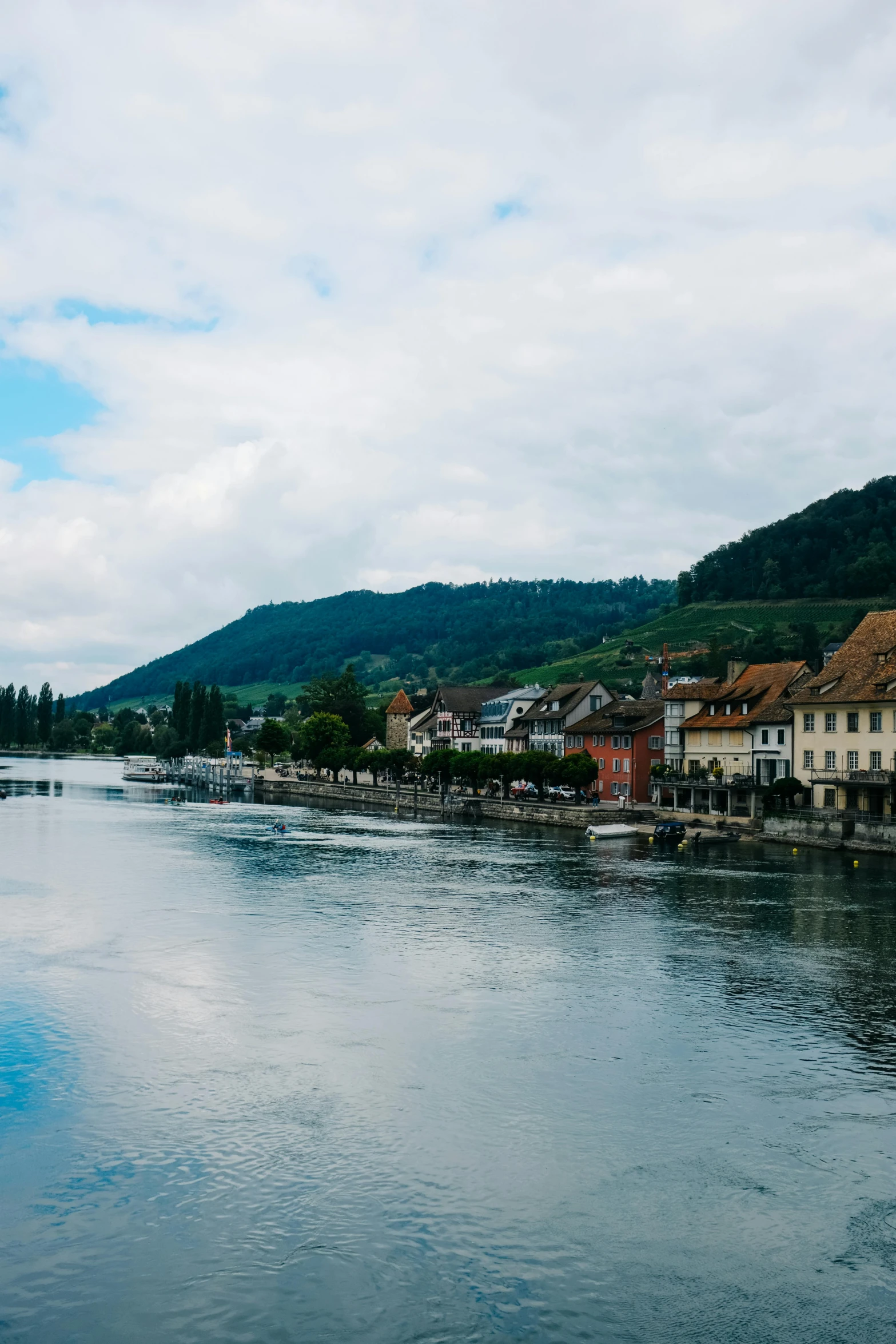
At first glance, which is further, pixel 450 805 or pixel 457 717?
pixel 457 717

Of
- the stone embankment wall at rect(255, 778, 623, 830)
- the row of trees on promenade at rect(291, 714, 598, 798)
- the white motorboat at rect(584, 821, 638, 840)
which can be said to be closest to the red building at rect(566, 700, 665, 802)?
the row of trees on promenade at rect(291, 714, 598, 798)

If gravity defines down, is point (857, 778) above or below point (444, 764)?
above

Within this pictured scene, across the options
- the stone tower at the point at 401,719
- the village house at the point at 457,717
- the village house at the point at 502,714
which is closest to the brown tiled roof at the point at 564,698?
the village house at the point at 502,714

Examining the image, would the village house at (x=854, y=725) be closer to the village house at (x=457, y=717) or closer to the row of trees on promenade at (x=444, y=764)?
the row of trees on promenade at (x=444, y=764)

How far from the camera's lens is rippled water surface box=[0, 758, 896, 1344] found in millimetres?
19906

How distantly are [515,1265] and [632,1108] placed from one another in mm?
8216

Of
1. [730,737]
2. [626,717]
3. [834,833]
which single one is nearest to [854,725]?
[834,833]

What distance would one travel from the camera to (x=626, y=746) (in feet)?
389

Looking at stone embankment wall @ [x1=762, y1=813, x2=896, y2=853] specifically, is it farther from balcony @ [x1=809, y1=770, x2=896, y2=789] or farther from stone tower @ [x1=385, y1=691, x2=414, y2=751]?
stone tower @ [x1=385, y1=691, x2=414, y2=751]

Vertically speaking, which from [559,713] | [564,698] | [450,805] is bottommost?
[450,805]

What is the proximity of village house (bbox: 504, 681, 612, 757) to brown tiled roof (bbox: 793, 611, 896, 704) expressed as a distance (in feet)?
127

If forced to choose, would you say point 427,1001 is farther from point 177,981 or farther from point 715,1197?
point 715,1197

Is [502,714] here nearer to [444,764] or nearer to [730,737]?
[444,764]

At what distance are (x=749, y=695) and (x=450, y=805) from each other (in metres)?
41.3
